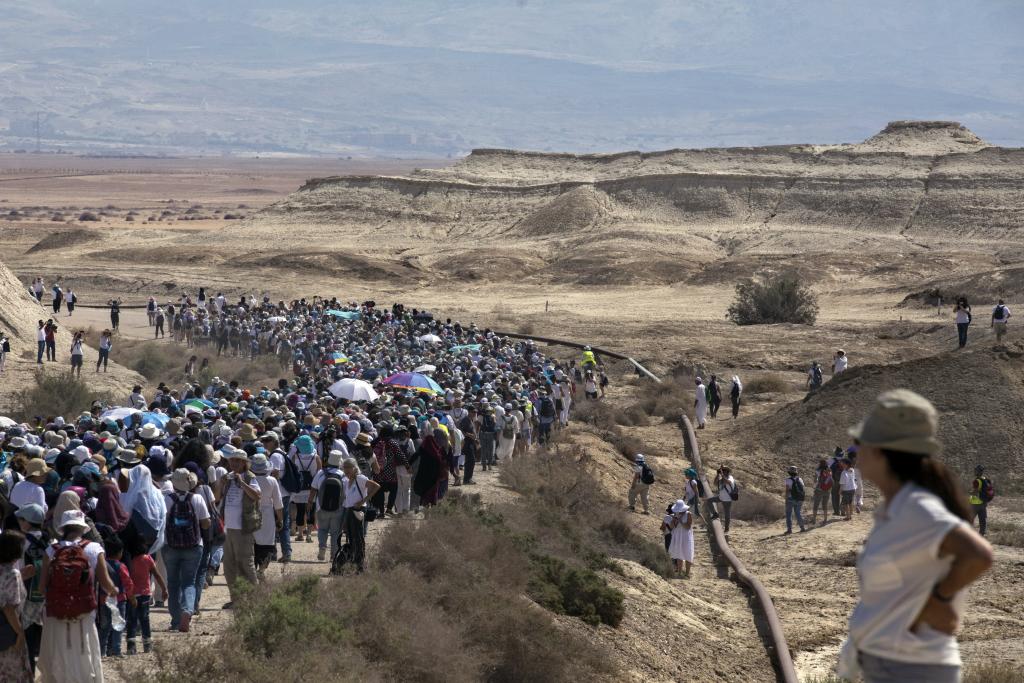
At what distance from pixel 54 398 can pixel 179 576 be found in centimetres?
1714

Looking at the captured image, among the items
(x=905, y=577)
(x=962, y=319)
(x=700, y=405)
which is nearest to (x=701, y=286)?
(x=962, y=319)

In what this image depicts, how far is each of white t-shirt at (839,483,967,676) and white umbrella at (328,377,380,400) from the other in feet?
60.4

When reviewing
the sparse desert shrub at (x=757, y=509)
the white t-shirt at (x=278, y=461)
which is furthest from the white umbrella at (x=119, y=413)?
the sparse desert shrub at (x=757, y=509)

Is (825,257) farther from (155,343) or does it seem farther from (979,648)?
(979,648)

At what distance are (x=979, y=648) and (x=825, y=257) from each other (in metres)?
50.5

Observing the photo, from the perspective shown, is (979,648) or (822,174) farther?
(822,174)

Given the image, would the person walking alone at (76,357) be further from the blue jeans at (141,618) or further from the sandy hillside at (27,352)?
the blue jeans at (141,618)

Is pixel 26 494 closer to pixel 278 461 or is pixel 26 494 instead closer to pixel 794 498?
pixel 278 461

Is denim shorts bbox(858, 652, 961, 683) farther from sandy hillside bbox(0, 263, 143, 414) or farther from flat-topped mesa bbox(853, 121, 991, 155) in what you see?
flat-topped mesa bbox(853, 121, 991, 155)

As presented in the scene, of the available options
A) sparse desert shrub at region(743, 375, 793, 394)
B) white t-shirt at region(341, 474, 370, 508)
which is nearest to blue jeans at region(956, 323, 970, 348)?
sparse desert shrub at region(743, 375, 793, 394)

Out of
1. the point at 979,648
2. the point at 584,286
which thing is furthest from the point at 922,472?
the point at 584,286

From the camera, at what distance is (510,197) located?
3329 inches

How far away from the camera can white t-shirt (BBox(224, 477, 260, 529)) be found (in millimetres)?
12094

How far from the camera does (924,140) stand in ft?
281
